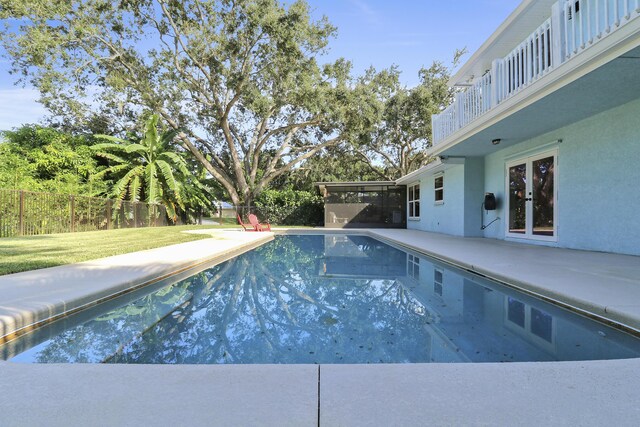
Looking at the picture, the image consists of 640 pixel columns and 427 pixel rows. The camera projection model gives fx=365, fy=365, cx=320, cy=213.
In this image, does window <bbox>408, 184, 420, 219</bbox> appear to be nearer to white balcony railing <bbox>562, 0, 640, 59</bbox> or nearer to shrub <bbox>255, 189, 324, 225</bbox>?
shrub <bbox>255, 189, 324, 225</bbox>

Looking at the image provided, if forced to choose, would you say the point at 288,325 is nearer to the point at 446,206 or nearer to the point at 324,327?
the point at 324,327

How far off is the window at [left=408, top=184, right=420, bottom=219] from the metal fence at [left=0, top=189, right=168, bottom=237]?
13790 millimetres

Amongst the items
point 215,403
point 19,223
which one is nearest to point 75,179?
point 19,223

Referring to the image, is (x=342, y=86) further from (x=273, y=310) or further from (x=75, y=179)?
(x=273, y=310)

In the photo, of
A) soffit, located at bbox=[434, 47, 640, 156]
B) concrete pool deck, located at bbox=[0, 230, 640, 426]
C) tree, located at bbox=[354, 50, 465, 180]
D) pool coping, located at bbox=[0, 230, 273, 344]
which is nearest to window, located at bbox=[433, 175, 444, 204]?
soffit, located at bbox=[434, 47, 640, 156]

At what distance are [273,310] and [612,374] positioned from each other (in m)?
3.06

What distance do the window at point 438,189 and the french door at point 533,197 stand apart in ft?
13.5

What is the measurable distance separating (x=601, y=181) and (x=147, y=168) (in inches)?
729

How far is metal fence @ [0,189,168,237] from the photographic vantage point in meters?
11.4

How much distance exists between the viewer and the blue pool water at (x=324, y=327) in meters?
2.81

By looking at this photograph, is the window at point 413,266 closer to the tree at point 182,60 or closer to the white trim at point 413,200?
the white trim at point 413,200

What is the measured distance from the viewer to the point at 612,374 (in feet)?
7.14

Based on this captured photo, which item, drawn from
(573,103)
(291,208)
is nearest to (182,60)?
(291,208)

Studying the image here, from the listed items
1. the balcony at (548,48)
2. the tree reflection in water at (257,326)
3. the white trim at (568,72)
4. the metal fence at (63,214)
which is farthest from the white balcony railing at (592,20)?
the metal fence at (63,214)
